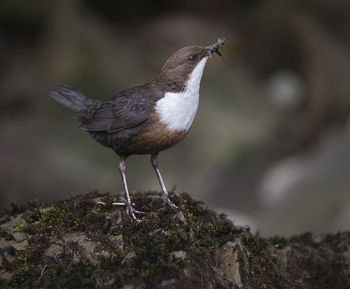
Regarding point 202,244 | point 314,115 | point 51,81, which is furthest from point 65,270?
point 314,115

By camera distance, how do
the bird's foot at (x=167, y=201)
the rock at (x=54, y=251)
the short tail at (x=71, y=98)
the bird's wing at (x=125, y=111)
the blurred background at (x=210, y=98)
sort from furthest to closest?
the blurred background at (x=210, y=98)
the short tail at (x=71, y=98)
the bird's wing at (x=125, y=111)
the bird's foot at (x=167, y=201)
the rock at (x=54, y=251)

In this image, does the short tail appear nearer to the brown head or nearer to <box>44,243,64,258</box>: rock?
the brown head

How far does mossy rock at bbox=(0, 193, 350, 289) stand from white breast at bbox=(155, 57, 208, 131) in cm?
51

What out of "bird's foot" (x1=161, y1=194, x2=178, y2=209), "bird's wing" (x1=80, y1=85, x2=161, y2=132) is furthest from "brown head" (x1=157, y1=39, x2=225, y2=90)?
"bird's foot" (x1=161, y1=194, x2=178, y2=209)

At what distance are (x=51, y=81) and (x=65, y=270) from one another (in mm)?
7626

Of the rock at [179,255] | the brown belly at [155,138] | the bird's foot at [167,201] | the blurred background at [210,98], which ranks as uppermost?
the blurred background at [210,98]

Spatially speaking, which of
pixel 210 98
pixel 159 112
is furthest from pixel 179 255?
pixel 210 98

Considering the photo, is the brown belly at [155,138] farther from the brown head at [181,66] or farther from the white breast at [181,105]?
the brown head at [181,66]

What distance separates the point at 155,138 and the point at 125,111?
1.06 feet

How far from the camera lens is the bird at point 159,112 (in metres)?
4.56

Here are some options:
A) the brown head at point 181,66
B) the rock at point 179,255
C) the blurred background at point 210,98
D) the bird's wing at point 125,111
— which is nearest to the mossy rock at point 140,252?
the rock at point 179,255

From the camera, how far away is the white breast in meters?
4.55

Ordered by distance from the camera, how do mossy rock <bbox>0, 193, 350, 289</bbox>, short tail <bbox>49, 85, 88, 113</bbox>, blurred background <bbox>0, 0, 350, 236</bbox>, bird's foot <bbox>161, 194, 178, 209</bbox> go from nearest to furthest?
mossy rock <bbox>0, 193, 350, 289</bbox> < bird's foot <bbox>161, 194, 178, 209</bbox> < short tail <bbox>49, 85, 88, 113</bbox> < blurred background <bbox>0, 0, 350, 236</bbox>

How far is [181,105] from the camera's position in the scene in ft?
15.0
